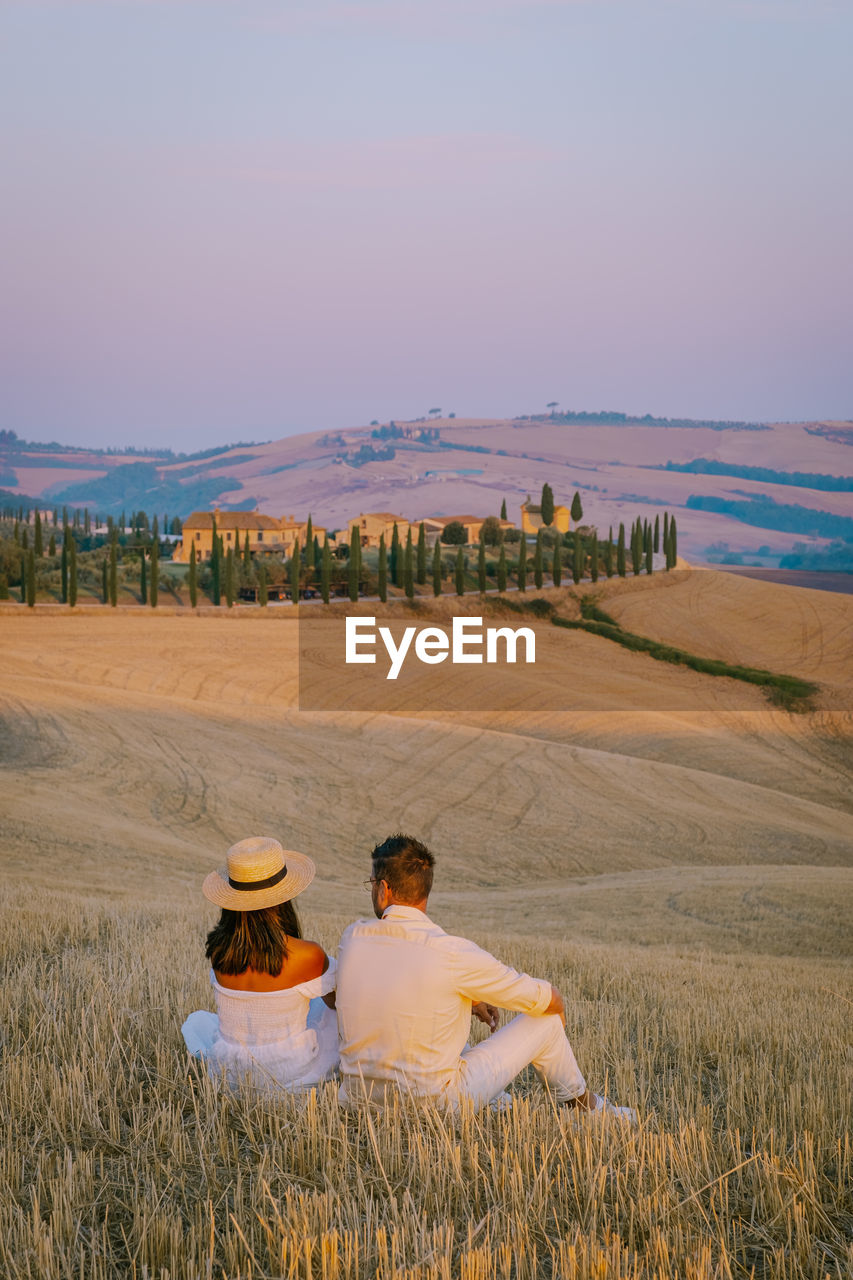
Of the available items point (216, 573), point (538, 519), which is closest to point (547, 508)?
point (538, 519)

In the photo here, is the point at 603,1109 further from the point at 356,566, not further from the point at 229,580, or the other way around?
the point at 356,566

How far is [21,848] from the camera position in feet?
54.1

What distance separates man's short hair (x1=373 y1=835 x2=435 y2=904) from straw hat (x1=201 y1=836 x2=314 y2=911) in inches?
13.1

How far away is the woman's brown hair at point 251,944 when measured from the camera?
439 centimetres

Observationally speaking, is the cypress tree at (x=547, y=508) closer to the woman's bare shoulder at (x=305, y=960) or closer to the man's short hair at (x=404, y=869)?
the woman's bare shoulder at (x=305, y=960)

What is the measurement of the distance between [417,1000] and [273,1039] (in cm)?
85

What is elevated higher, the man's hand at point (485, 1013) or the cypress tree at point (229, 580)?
the man's hand at point (485, 1013)

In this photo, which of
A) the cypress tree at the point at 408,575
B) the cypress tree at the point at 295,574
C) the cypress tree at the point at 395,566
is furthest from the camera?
the cypress tree at the point at 395,566

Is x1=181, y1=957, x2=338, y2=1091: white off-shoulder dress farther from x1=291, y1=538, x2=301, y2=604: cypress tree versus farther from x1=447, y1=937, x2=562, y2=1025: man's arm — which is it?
x1=291, y1=538, x2=301, y2=604: cypress tree

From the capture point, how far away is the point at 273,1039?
4.49 m

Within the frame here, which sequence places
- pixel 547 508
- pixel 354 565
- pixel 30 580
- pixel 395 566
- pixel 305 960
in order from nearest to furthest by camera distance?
pixel 305 960
pixel 30 580
pixel 354 565
pixel 395 566
pixel 547 508

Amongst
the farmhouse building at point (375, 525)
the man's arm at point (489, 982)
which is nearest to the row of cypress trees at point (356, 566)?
→ the farmhouse building at point (375, 525)

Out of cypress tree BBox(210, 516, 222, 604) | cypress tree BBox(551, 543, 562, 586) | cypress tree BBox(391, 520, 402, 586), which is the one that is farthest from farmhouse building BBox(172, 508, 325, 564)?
cypress tree BBox(551, 543, 562, 586)

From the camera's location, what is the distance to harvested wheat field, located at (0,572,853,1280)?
10.8ft
